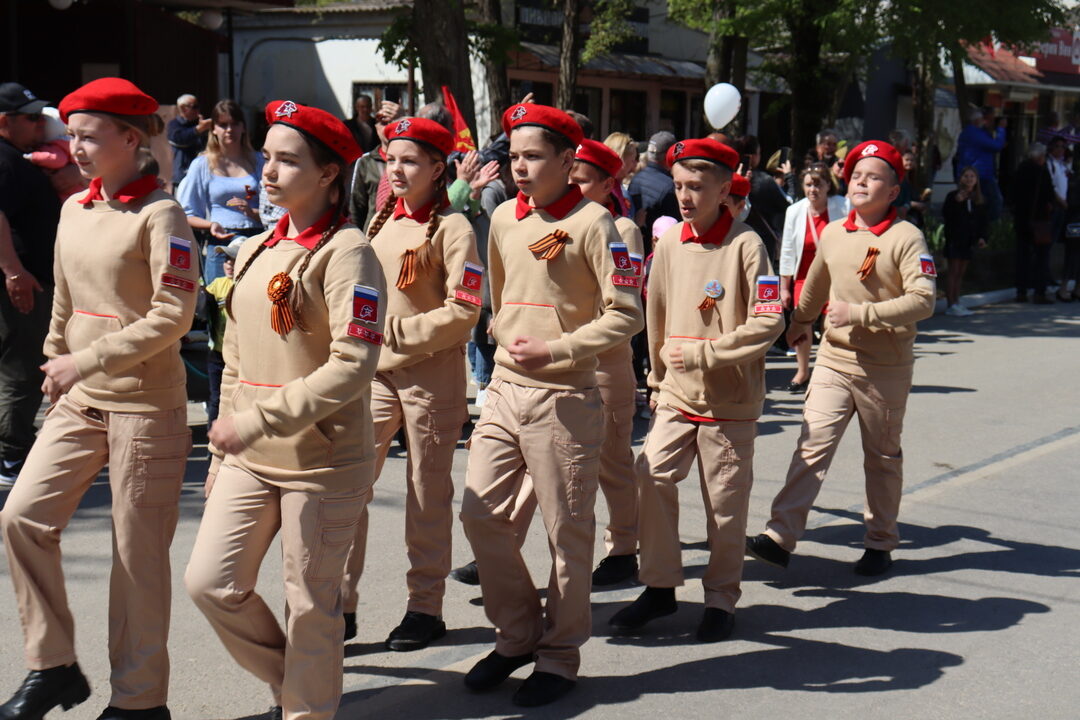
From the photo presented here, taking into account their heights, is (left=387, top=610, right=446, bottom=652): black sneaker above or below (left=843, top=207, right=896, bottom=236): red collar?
below

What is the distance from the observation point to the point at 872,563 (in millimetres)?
5875

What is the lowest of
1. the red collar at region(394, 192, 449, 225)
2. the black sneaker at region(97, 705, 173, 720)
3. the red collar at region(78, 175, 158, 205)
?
the black sneaker at region(97, 705, 173, 720)

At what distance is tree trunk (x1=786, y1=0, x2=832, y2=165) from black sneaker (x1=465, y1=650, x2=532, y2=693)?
14.1 m

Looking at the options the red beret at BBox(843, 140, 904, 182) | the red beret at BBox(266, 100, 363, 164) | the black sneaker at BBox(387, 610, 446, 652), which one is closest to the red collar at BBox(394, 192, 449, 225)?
the red beret at BBox(266, 100, 363, 164)

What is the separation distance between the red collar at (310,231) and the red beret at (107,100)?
1.94ft

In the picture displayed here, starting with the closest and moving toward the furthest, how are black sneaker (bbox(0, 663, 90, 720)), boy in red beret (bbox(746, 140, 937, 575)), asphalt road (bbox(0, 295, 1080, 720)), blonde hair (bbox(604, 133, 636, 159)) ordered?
black sneaker (bbox(0, 663, 90, 720))
asphalt road (bbox(0, 295, 1080, 720))
boy in red beret (bbox(746, 140, 937, 575))
blonde hair (bbox(604, 133, 636, 159))

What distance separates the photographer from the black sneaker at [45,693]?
3.94 m

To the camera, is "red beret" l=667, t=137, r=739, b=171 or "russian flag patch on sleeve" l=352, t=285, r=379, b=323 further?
"red beret" l=667, t=137, r=739, b=171

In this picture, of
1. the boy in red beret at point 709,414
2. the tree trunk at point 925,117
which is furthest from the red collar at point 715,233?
the tree trunk at point 925,117

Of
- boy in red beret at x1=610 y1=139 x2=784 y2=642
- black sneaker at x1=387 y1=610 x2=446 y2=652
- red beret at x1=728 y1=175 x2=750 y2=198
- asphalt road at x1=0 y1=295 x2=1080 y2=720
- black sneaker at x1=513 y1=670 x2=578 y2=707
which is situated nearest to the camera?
black sneaker at x1=513 y1=670 x2=578 y2=707

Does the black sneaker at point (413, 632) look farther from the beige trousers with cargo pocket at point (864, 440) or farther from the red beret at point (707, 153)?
the red beret at point (707, 153)

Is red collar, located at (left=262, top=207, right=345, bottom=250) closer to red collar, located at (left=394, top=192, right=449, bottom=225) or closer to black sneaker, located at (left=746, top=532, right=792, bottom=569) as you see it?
red collar, located at (left=394, top=192, right=449, bottom=225)

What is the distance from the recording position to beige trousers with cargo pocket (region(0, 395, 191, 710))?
3900mm

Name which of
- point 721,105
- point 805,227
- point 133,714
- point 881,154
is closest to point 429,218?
point 133,714
